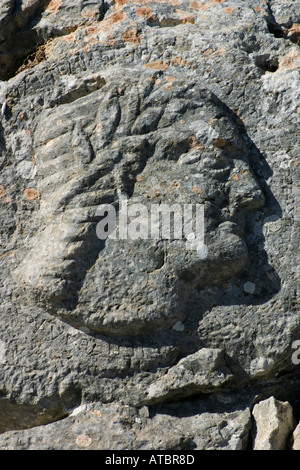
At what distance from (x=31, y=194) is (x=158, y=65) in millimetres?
991

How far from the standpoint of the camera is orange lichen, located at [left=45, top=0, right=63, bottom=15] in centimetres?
323

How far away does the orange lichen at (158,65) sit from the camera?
2.93m

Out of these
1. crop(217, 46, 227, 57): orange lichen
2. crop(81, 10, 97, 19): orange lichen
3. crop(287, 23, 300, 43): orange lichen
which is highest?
crop(81, 10, 97, 19): orange lichen

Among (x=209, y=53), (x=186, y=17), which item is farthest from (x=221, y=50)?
(x=186, y=17)

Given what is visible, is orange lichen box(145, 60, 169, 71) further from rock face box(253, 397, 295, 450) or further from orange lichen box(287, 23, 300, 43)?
rock face box(253, 397, 295, 450)

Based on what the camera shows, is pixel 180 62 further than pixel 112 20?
No

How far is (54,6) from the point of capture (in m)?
3.25

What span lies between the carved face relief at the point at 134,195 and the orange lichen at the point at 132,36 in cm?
31

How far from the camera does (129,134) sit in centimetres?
273

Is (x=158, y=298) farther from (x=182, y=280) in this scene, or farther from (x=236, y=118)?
(x=236, y=118)

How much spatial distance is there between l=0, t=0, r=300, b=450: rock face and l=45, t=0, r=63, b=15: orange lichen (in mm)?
385

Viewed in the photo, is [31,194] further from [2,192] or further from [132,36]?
[132,36]

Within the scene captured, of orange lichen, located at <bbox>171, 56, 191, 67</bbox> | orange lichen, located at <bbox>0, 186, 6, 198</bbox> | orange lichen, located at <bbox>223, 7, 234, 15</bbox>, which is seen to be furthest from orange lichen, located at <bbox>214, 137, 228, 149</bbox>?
orange lichen, located at <bbox>0, 186, 6, 198</bbox>

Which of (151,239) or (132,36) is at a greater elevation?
(132,36)
